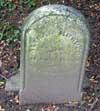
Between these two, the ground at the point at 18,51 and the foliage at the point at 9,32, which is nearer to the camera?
Result: the ground at the point at 18,51

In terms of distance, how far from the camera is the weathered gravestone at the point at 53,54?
319 centimetres

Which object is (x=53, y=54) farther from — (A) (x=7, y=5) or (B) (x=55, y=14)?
(A) (x=7, y=5)

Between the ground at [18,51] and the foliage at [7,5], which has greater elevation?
the foliage at [7,5]

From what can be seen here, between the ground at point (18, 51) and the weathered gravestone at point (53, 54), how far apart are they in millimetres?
149

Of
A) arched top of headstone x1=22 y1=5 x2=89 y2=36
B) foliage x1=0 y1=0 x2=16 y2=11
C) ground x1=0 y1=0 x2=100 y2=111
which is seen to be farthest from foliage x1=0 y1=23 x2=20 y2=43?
arched top of headstone x1=22 y1=5 x2=89 y2=36

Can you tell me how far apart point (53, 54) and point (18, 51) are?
125 centimetres

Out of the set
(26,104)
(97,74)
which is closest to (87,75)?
(97,74)

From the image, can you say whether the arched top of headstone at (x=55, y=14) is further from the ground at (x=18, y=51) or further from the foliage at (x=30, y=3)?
the foliage at (x=30, y=3)

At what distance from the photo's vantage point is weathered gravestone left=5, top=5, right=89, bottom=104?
319cm

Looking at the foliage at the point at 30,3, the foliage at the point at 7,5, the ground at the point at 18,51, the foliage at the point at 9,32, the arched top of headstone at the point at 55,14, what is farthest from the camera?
the foliage at the point at 30,3

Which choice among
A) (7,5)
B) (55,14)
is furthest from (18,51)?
(55,14)

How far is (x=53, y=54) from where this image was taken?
3.46 metres

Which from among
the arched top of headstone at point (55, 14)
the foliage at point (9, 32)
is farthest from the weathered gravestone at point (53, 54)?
the foliage at point (9, 32)

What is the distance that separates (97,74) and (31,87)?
0.96 m
